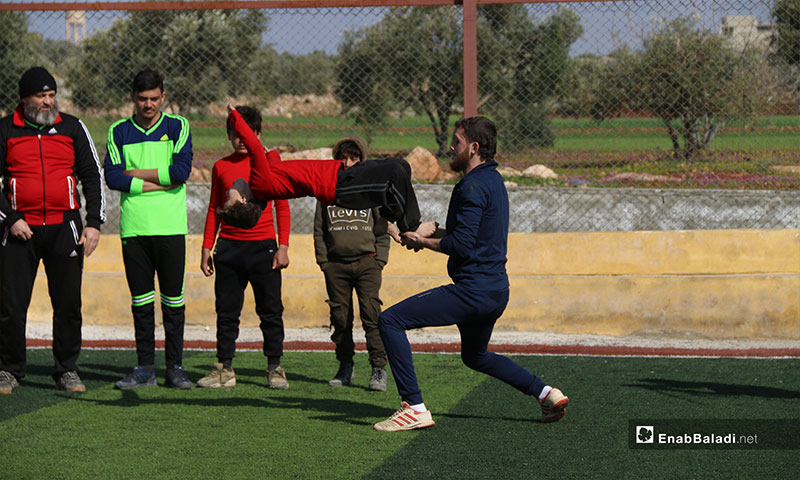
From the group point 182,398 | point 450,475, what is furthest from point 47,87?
point 450,475

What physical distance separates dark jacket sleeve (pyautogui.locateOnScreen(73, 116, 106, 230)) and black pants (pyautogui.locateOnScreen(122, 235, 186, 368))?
1.02 feet

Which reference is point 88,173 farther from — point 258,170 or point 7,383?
point 258,170

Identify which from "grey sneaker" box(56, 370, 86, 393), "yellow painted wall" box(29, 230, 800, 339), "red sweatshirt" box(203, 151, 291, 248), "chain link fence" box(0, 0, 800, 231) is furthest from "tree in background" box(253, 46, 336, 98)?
"grey sneaker" box(56, 370, 86, 393)

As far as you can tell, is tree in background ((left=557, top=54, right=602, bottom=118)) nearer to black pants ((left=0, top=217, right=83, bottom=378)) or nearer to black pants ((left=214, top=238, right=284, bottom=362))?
black pants ((left=214, top=238, right=284, bottom=362))

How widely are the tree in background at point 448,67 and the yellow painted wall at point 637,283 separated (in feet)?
6.57

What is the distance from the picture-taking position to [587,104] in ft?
37.9

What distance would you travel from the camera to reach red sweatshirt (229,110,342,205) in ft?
20.5

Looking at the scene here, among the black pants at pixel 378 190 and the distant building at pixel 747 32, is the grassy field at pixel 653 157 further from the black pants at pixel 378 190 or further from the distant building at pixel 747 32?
the black pants at pixel 378 190

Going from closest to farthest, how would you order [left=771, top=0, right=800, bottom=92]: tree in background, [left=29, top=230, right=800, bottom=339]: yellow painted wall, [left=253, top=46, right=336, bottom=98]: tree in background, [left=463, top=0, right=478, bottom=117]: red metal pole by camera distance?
[left=29, top=230, right=800, bottom=339]: yellow painted wall
[left=463, top=0, right=478, bottom=117]: red metal pole
[left=771, top=0, right=800, bottom=92]: tree in background
[left=253, top=46, right=336, bottom=98]: tree in background

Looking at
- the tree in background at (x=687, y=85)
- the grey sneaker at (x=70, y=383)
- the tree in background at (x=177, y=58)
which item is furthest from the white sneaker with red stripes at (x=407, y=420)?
the tree in background at (x=177, y=58)

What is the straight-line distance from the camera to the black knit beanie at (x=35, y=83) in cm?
746

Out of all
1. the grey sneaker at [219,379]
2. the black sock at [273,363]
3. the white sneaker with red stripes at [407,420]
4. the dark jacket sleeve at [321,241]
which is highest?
the dark jacket sleeve at [321,241]

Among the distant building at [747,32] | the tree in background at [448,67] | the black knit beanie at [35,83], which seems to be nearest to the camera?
the black knit beanie at [35,83]

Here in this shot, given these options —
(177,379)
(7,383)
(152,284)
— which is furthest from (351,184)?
(7,383)
